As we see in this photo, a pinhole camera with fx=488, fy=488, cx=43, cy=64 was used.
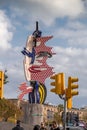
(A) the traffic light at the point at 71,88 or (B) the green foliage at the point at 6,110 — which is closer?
(A) the traffic light at the point at 71,88

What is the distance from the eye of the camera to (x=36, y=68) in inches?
2186

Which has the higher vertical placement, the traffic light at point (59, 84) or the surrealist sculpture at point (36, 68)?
the surrealist sculpture at point (36, 68)

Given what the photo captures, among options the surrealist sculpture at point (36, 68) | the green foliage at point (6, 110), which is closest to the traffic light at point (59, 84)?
the surrealist sculpture at point (36, 68)

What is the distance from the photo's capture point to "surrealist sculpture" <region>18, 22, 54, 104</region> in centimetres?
5512

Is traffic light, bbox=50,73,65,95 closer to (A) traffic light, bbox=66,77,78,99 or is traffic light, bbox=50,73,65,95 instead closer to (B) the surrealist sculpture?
(A) traffic light, bbox=66,77,78,99

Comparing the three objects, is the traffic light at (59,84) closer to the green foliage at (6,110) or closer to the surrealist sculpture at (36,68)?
the surrealist sculpture at (36,68)

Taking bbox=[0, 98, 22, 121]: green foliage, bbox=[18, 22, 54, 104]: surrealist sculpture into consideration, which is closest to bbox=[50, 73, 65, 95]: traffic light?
bbox=[18, 22, 54, 104]: surrealist sculpture

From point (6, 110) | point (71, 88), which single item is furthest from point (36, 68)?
point (6, 110)

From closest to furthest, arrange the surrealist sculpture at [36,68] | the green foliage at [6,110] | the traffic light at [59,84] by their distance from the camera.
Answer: the traffic light at [59,84] → the surrealist sculpture at [36,68] → the green foliage at [6,110]

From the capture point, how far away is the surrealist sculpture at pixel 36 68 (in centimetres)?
5512

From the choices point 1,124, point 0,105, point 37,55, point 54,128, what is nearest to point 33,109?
point 37,55

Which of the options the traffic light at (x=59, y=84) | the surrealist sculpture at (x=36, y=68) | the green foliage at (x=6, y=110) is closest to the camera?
the traffic light at (x=59, y=84)

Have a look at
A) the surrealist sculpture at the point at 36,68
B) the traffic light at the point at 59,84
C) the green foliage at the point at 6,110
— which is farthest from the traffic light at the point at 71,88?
the green foliage at the point at 6,110

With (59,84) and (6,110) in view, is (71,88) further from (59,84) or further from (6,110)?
(6,110)
